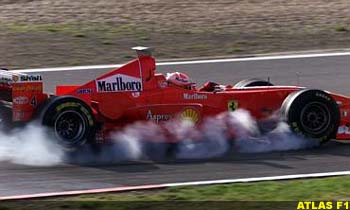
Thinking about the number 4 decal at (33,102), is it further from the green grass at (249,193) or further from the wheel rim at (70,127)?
the green grass at (249,193)

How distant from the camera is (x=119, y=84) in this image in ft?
40.6

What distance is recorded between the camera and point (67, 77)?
56.0ft

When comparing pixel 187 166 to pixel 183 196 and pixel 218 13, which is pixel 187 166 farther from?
pixel 218 13

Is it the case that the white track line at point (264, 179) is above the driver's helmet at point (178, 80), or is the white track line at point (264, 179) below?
below

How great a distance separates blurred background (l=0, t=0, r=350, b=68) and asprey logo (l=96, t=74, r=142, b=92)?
5.80 metres

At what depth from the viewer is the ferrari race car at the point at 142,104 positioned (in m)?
11.7

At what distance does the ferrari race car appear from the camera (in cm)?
1173

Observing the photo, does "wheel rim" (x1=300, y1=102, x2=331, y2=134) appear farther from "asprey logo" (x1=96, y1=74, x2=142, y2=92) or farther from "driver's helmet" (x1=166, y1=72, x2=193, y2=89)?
"asprey logo" (x1=96, y1=74, x2=142, y2=92)

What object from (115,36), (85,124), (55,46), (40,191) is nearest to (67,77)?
(55,46)

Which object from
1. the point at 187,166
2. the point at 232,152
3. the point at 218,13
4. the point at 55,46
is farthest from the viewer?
the point at 218,13

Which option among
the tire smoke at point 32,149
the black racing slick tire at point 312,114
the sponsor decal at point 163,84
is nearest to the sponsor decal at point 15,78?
the tire smoke at point 32,149

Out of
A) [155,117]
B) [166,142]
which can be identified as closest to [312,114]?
[166,142]

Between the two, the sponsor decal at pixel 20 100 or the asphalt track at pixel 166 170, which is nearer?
the asphalt track at pixel 166 170

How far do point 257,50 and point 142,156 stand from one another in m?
8.21
